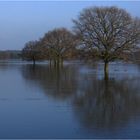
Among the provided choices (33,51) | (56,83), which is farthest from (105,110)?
(33,51)

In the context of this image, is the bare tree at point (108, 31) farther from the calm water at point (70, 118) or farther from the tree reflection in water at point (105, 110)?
the calm water at point (70, 118)

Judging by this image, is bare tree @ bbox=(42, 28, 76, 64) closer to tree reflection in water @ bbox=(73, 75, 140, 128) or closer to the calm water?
tree reflection in water @ bbox=(73, 75, 140, 128)

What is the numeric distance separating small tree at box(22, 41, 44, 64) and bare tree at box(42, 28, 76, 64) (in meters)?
4.82

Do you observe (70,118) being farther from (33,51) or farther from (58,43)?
(33,51)

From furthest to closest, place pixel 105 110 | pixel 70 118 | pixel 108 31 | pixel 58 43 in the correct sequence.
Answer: pixel 58 43, pixel 108 31, pixel 105 110, pixel 70 118

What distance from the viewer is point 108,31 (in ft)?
149

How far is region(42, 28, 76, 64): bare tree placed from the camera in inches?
3647

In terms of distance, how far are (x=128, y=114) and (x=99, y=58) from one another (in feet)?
109

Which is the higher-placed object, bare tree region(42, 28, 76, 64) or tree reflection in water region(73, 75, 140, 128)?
bare tree region(42, 28, 76, 64)

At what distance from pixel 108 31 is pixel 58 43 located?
4900 cm

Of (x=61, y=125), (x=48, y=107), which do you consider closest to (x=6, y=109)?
(x=48, y=107)

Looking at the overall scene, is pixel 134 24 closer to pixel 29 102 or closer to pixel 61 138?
pixel 29 102

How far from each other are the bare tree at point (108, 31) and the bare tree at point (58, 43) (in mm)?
44990

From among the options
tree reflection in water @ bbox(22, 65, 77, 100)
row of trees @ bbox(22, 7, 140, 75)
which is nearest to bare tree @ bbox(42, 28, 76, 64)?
row of trees @ bbox(22, 7, 140, 75)
